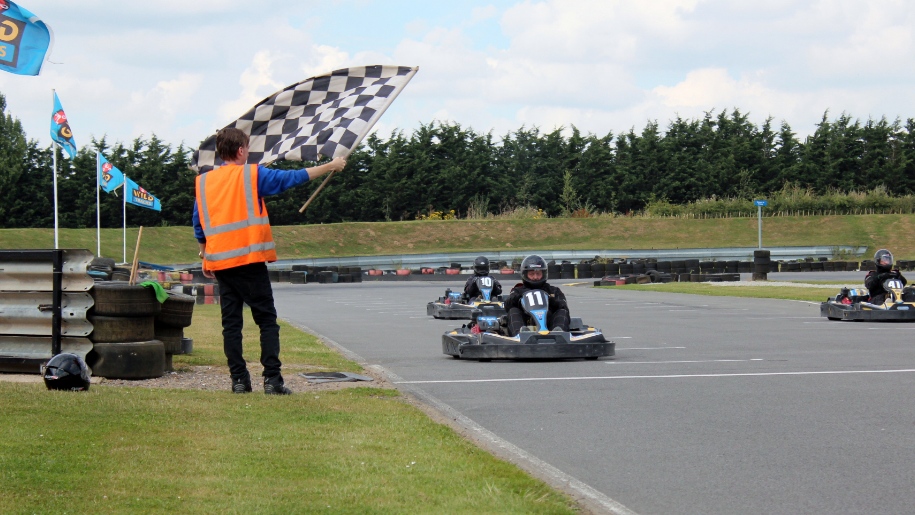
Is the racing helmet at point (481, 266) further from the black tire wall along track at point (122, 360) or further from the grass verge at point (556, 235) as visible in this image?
the grass verge at point (556, 235)

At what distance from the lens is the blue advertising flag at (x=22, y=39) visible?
28.4ft

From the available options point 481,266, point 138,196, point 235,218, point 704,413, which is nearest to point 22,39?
point 235,218

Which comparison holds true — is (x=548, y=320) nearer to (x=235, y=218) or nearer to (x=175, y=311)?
(x=175, y=311)

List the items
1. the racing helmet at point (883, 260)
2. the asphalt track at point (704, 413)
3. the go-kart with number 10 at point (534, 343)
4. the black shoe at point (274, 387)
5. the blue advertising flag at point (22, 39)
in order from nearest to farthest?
the asphalt track at point (704, 413) < the black shoe at point (274, 387) < the blue advertising flag at point (22, 39) < the go-kart with number 10 at point (534, 343) < the racing helmet at point (883, 260)

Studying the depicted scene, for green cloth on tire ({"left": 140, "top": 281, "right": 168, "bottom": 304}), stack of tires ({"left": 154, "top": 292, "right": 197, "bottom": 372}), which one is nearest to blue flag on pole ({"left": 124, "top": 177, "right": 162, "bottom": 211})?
stack of tires ({"left": 154, "top": 292, "right": 197, "bottom": 372})

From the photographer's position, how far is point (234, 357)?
285 inches


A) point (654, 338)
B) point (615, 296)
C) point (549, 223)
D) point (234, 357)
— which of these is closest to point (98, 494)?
point (234, 357)

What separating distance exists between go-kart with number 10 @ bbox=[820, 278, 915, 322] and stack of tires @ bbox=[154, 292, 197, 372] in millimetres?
11425

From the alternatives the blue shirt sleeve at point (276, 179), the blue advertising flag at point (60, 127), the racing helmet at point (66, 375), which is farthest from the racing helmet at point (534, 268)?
the blue advertising flag at point (60, 127)

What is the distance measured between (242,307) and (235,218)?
0.66m

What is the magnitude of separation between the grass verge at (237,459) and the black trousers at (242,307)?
12.4 inches

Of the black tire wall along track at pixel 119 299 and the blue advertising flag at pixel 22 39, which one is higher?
the blue advertising flag at pixel 22 39

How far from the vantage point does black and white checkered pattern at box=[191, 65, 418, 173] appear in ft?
28.5

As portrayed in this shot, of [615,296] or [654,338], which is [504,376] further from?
[615,296]
